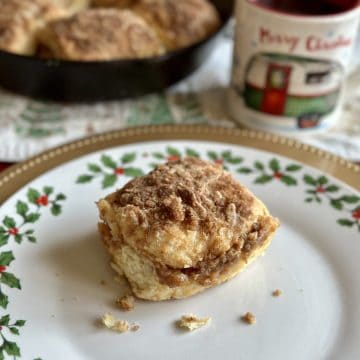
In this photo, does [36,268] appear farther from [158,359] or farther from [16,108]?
[16,108]

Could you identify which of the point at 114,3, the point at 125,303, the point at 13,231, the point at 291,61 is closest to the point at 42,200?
the point at 13,231

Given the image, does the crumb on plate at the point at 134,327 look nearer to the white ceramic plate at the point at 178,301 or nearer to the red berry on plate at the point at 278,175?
the white ceramic plate at the point at 178,301

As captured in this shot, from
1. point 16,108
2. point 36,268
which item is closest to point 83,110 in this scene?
point 16,108

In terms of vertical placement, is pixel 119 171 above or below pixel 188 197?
below

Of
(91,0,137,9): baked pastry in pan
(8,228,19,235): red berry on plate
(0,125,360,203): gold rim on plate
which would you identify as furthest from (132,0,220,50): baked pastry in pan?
(8,228,19,235): red berry on plate

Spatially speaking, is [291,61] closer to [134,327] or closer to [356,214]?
[356,214]

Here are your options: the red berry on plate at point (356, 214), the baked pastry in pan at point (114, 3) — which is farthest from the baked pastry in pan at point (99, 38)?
the red berry on plate at point (356, 214)
